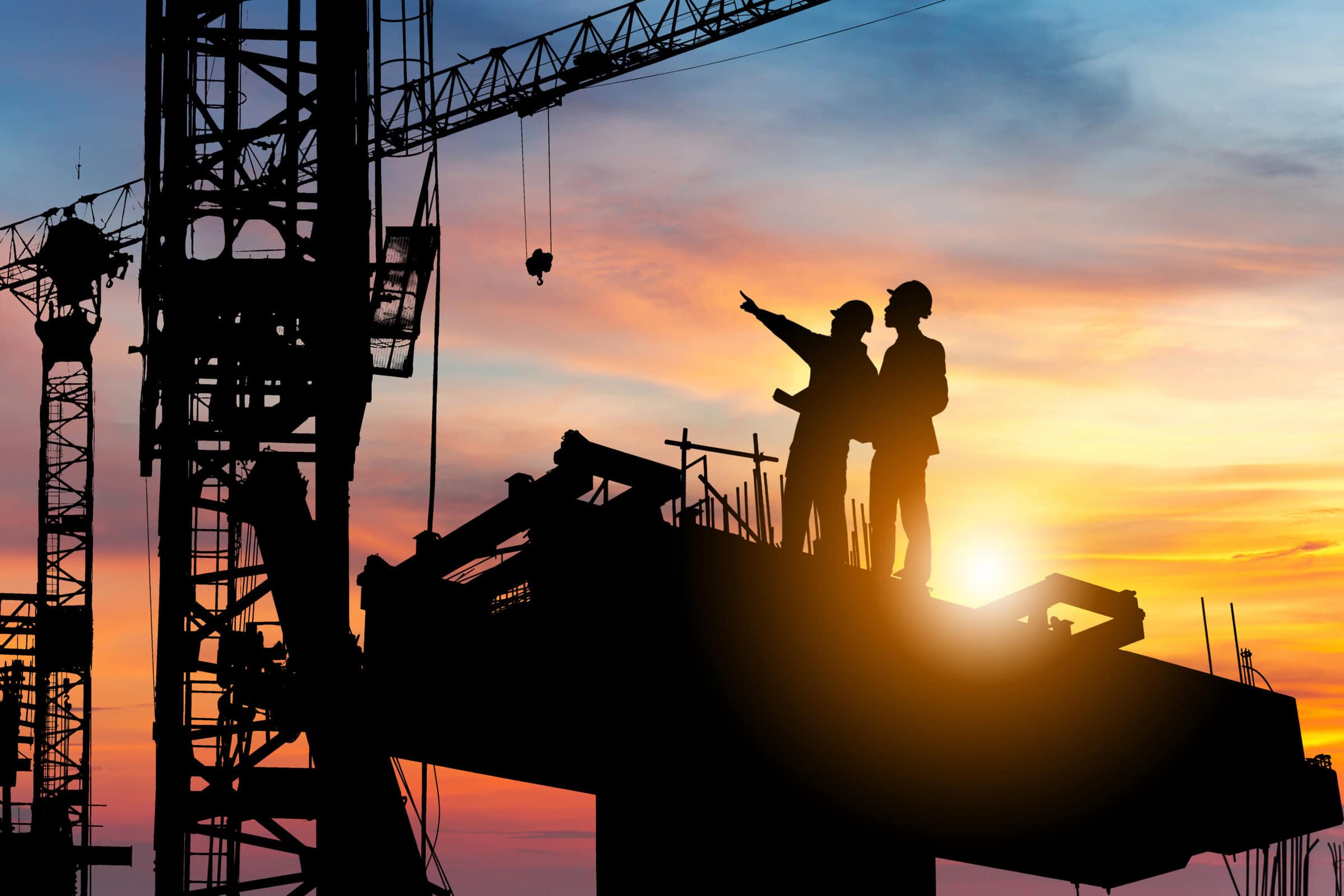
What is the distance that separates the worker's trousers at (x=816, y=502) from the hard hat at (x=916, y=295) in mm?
1371

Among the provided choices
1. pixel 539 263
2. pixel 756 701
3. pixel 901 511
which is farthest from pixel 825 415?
pixel 539 263

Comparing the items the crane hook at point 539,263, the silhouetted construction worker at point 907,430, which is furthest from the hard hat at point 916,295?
the crane hook at point 539,263

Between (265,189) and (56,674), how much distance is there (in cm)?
4893

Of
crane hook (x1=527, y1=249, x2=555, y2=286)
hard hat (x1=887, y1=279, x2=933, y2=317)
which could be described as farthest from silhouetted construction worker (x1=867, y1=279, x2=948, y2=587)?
crane hook (x1=527, y1=249, x2=555, y2=286)

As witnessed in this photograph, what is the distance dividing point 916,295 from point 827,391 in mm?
998

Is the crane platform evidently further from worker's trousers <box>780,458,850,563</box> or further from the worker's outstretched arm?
the worker's outstretched arm

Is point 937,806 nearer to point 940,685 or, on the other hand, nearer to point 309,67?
point 940,685

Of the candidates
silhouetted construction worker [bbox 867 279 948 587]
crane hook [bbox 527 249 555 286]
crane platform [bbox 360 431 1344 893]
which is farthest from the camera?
crane hook [bbox 527 249 555 286]

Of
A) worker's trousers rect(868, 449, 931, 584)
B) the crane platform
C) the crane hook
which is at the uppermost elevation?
the crane hook

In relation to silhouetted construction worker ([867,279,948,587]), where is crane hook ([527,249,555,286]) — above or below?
above

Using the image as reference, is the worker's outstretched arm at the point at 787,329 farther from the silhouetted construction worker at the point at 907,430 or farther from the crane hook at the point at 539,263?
the crane hook at the point at 539,263

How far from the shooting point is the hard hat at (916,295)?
35.4 feet

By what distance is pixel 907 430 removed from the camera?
11.1 metres

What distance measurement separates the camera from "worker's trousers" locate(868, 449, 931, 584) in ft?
36.7
